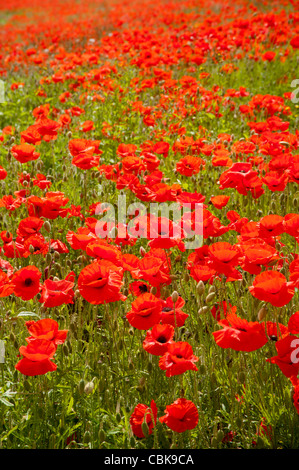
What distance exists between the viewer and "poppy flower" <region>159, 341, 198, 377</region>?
1.64 m

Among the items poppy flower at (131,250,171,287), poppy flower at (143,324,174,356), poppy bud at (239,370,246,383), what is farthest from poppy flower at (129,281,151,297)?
poppy bud at (239,370,246,383)

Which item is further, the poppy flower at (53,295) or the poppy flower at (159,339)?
the poppy flower at (53,295)

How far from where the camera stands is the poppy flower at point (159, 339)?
68.6 inches

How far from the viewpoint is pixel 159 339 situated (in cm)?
182

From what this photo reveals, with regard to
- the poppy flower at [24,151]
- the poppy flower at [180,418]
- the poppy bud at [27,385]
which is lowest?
the poppy bud at [27,385]

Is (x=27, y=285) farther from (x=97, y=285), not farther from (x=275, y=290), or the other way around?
(x=275, y=290)

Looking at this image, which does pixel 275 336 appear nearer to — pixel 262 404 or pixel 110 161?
pixel 262 404

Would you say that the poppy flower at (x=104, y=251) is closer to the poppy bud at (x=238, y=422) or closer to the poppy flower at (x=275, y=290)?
the poppy flower at (x=275, y=290)

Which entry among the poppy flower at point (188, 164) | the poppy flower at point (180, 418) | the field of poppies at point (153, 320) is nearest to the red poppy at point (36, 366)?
the field of poppies at point (153, 320)

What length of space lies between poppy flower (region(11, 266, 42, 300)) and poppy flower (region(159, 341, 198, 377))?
2.05 feet

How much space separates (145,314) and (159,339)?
0.11 m

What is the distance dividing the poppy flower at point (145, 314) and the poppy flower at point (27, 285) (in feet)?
1.43

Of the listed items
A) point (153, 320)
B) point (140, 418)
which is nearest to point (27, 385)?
point (140, 418)
